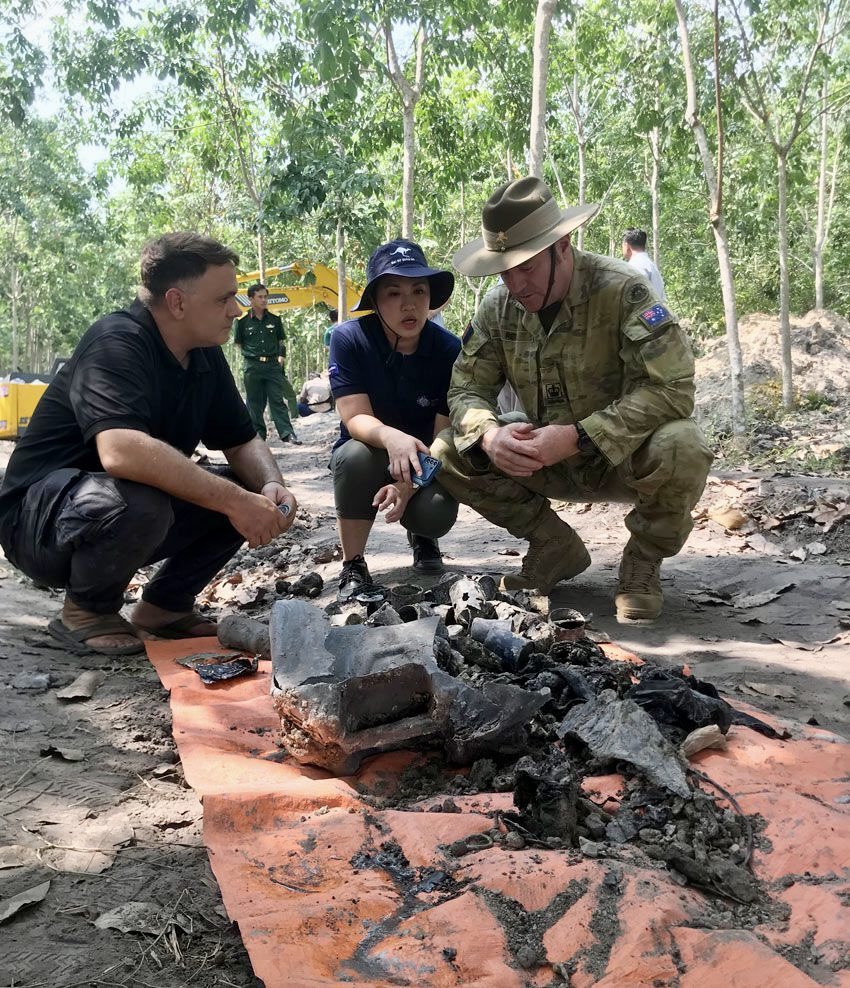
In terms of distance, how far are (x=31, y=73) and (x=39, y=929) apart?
14784mm

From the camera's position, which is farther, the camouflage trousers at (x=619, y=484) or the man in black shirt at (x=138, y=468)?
the camouflage trousers at (x=619, y=484)

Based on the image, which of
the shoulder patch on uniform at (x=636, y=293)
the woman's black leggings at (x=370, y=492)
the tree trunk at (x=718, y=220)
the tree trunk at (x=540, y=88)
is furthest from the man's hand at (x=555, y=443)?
the tree trunk at (x=718, y=220)

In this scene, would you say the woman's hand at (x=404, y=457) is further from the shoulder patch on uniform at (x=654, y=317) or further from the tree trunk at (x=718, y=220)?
the tree trunk at (x=718, y=220)

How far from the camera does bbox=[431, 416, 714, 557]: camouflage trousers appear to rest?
3531mm

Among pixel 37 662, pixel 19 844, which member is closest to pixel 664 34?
pixel 37 662

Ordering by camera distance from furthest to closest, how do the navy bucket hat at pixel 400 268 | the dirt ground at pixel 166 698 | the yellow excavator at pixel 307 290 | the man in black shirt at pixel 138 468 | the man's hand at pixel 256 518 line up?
the yellow excavator at pixel 307 290 → the navy bucket hat at pixel 400 268 → the man's hand at pixel 256 518 → the man in black shirt at pixel 138 468 → the dirt ground at pixel 166 698

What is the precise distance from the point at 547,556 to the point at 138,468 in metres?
2.06

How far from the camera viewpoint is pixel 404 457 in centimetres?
373

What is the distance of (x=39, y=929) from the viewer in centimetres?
156

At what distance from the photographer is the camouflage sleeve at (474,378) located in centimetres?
391

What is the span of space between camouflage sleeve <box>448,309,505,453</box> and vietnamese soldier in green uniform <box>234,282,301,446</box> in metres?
7.76

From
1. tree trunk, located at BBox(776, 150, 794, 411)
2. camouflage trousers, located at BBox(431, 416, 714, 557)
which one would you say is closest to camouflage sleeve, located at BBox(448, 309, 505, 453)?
camouflage trousers, located at BBox(431, 416, 714, 557)

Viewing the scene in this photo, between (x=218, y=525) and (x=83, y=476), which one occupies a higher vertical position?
(x=83, y=476)

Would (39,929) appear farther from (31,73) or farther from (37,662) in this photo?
(31,73)
